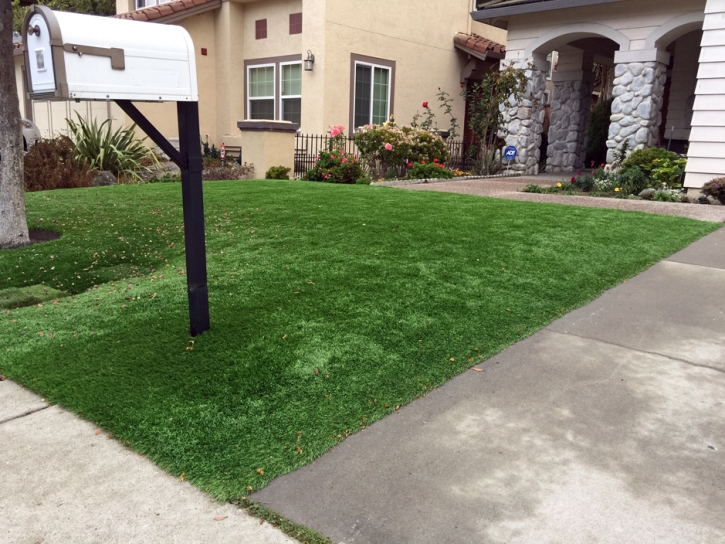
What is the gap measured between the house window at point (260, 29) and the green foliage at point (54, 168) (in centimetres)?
681

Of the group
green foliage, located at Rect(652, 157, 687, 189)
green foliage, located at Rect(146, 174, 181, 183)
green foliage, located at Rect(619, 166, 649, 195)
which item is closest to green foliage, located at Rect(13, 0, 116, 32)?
green foliage, located at Rect(146, 174, 181, 183)

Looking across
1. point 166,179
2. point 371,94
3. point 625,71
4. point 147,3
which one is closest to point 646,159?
point 625,71

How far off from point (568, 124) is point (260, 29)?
8.72 m

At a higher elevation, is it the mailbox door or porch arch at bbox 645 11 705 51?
porch arch at bbox 645 11 705 51

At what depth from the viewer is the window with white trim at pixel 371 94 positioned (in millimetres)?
16062

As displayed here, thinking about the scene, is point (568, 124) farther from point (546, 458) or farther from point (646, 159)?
point (546, 458)

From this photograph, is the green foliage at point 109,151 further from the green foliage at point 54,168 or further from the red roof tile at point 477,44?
the red roof tile at point 477,44

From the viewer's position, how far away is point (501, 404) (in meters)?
3.27

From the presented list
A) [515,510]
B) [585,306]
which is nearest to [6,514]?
[515,510]

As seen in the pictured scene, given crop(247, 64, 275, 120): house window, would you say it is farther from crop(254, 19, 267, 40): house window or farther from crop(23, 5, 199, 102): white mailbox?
crop(23, 5, 199, 102): white mailbox

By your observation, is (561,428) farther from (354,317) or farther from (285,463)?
(354,317)

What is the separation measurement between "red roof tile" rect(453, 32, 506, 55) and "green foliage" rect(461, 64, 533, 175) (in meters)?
2.19

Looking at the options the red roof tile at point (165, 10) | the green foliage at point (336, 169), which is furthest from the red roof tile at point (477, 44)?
the red roof tile at point (165, 10)

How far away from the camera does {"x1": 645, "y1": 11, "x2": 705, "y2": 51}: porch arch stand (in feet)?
38.1
